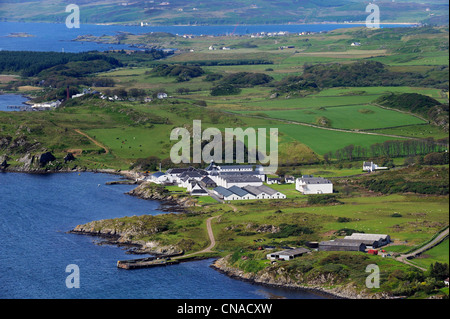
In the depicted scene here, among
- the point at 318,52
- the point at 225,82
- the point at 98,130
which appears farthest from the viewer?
the point at 318,52

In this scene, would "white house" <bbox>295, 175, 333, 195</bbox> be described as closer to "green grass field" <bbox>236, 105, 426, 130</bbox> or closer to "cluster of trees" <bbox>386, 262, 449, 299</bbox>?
"cluster of trees" <bbox>386, 262, 449, 299</bbox>

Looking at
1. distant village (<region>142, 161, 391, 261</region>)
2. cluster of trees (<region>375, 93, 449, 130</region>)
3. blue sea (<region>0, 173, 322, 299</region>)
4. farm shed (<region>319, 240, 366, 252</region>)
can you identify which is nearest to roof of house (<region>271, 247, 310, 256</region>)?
farm shed (<region>319, 240, 366, 252</region>)

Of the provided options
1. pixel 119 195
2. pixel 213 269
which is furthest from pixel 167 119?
pixel 213 269

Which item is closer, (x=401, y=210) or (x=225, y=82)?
(x=401, y=210)

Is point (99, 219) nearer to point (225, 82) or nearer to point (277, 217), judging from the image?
point (277, 217)

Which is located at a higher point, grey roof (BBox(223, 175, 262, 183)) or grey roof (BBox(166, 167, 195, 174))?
grey roof (BBox(166, 167, 195, 174))

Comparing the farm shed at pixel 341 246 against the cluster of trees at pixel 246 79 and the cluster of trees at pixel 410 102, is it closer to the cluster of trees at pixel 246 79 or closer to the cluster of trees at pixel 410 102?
the cluster of trees at pixel 410 102

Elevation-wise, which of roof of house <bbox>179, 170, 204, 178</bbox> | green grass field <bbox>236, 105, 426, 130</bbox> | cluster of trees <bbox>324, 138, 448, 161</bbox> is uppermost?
green grass field <bbox>236, 105, 426, 130</bbox>
